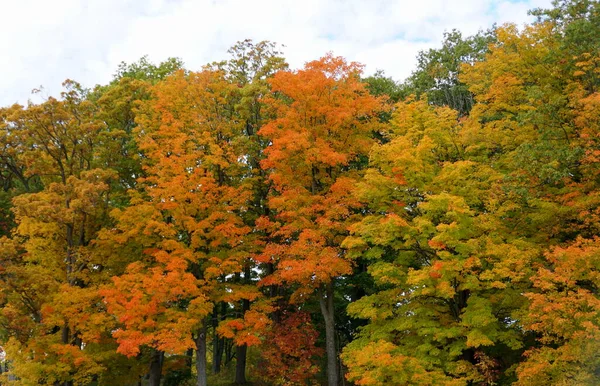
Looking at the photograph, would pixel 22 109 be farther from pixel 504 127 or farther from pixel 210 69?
pixel 504 127

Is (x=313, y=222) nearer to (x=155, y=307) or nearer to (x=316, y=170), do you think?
(x=316, y=170)

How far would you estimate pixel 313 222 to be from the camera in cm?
2316

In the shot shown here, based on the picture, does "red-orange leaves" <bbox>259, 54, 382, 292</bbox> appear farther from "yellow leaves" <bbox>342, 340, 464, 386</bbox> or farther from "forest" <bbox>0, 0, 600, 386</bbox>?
"yellow leaves" <bbox>342, 340, 464, 386</bbox>

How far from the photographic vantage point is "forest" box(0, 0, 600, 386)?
18.5m

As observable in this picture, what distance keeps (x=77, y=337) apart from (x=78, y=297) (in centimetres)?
337

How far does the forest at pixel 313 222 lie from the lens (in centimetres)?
1847

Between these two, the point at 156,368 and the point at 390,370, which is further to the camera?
the point at 156,368

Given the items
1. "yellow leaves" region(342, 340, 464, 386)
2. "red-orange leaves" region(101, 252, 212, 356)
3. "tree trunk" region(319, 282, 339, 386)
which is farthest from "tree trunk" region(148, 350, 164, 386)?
"yellow leaves" region(342, 340, 464, 386)

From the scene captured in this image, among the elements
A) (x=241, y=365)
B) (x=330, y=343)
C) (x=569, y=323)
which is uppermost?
(x=569, y=323)

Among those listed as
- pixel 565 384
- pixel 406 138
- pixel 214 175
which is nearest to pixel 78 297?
pixel 214 175

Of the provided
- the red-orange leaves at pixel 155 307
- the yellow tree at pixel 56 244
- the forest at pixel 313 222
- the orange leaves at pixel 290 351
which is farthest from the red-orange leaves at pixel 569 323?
the yellow tree at pixel 56 244

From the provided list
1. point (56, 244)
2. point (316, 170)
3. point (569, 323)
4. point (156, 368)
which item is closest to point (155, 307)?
point (156, 368)

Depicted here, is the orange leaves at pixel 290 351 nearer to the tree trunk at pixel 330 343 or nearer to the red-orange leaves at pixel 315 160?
the tree trunk at pixel 330 343

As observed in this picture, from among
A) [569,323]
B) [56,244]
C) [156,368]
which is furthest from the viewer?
[156,368]
